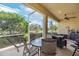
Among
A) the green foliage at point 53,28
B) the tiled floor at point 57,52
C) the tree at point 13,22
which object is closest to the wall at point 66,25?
the green foliage at point 53,28

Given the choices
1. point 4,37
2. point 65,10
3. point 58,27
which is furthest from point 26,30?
point 65,10

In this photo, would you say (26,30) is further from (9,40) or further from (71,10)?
(71,10)

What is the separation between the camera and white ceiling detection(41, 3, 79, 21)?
3346 mm

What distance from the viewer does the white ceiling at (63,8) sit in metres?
3.35

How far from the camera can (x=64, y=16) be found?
3471 mm

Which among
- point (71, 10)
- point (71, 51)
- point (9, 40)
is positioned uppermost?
point (71, 10)

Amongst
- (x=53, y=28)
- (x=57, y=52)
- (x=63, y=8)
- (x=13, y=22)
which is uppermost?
(x=63, y=8)

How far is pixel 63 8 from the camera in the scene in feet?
11.1

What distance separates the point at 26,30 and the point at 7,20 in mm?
506

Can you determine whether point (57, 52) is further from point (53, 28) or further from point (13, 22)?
point (13, 22)

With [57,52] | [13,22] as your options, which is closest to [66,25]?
[57,52]

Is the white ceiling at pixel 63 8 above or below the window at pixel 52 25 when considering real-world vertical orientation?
above

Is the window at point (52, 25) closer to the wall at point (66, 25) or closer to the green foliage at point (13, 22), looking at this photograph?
the wall at point (66, 25)

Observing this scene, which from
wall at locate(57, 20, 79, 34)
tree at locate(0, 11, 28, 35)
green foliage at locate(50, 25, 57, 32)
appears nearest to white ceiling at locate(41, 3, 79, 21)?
wall at locate(57, 20, 79, 34)
